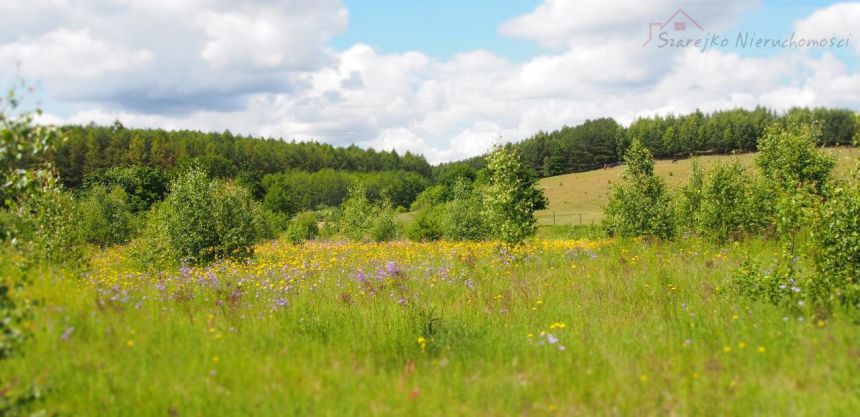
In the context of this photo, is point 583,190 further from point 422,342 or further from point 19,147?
point 19,147

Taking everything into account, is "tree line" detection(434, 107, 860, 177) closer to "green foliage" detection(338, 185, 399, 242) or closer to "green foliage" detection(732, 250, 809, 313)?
"green foliage" detection(338, 185, 399, 242)

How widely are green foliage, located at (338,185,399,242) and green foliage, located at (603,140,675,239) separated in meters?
16.7

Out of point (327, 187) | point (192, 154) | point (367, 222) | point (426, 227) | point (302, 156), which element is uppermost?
point (302, 156)

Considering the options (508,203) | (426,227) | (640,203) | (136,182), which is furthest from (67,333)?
(136,182)

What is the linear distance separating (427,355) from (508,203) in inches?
379

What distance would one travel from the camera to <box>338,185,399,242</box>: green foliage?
3288cm

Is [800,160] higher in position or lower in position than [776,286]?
higher

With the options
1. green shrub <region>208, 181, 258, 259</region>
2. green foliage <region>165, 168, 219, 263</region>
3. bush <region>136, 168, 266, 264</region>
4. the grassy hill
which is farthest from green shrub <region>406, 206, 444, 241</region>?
the grassy hill

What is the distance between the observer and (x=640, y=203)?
17.8 meters

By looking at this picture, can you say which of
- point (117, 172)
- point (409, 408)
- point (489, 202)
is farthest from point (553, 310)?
point (117, 172)

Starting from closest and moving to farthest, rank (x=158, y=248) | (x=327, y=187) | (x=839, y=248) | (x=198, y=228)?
(x=839, y=248) < (x=198, y=228) < (x=158, y=248) < (x=327, y=187)

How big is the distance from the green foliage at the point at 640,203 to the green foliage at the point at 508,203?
486cm

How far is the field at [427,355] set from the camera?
4125 mm

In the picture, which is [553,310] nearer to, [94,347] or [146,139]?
[94,347]
